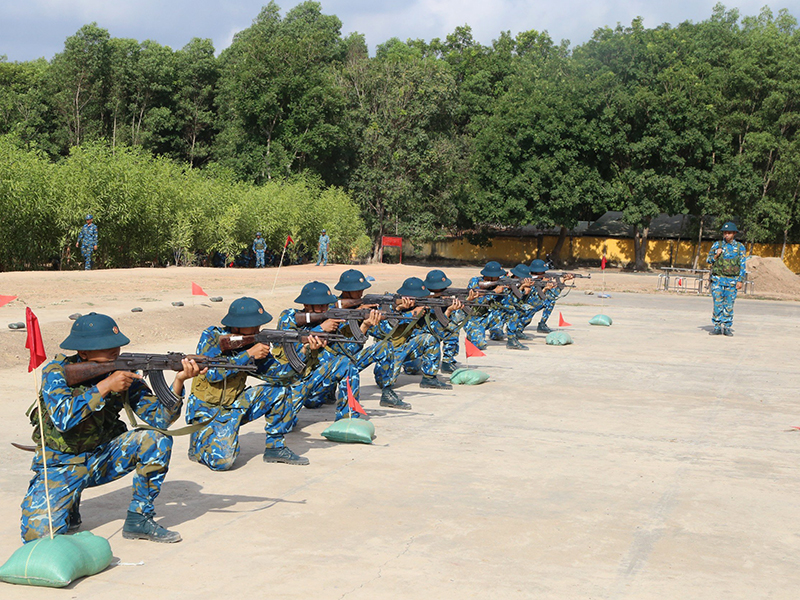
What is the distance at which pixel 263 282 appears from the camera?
26734mm

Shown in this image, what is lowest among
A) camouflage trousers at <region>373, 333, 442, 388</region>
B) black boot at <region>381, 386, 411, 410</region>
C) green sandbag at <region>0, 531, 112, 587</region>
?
black boot at <region>381, 386, 411, 410</region>

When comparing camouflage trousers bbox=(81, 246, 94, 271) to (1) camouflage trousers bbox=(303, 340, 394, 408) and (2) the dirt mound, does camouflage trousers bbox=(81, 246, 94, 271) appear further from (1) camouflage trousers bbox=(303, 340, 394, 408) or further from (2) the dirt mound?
(2) the dirt mound

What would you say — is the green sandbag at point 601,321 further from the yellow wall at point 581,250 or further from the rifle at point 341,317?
the yellow wall at point 581,250

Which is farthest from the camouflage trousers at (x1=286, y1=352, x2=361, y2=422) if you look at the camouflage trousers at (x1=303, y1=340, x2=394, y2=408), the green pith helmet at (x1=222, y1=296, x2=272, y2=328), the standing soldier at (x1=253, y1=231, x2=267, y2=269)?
the standing soldier at (x1=253, y1=231, x2=267, y2=269)

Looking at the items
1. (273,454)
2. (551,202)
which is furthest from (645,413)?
(551,202)

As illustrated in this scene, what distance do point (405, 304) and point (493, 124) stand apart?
3758 cm

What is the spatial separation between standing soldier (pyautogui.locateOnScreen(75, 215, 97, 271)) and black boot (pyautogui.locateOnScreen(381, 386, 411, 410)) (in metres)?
19.0

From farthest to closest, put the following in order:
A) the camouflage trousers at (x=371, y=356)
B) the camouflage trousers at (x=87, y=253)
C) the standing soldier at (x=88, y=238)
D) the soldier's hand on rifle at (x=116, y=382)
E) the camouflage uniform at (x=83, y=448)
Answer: the camouflage trousers at (x=87, y=253) < the standing soldier at (x=88, y=238) < the camouflage trousers at (x=371, y=356) < the soldier's hand on rifle at (x=116, y=382) < the camouflage uniform at (x=83, y=448)

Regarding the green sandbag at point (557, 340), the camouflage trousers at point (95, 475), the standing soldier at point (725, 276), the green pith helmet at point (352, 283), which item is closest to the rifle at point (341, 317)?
the green pith helmet at point (352, 283)

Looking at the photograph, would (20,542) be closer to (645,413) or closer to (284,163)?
(645,413)

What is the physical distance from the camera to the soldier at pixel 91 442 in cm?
518

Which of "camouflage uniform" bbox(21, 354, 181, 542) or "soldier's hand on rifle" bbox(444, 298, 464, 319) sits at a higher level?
"soldier's hand on rifle" bbox(444, 298, 464, 319)

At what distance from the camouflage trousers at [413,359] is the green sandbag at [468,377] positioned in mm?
540

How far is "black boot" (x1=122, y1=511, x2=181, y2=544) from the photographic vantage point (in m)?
5.52
